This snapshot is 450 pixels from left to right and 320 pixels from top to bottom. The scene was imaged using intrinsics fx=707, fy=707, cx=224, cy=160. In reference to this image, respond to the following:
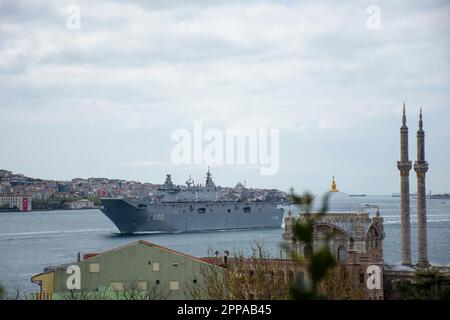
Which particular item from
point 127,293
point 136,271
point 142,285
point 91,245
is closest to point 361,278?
point 142,285

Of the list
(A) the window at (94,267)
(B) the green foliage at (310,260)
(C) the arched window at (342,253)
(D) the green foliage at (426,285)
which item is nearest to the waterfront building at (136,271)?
(A) the window at (94,267)

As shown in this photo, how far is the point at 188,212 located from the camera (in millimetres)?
62750

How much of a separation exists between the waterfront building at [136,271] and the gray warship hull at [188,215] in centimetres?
4218

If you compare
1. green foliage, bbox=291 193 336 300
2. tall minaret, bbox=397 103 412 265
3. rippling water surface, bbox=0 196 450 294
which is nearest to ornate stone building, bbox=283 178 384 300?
tall minaret, bbox=397 103 412 265

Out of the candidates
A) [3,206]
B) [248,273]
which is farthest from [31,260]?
[3,206]

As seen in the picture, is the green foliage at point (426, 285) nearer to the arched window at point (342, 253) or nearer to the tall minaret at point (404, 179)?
the arched window at point (342, 253)

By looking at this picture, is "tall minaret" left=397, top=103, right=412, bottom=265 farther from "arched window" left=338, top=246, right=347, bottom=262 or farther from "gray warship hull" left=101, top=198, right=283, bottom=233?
"gray warship hull" left=101, top=198, right=283, bottom=233

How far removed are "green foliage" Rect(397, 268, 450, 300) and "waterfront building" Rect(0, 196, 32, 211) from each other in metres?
103

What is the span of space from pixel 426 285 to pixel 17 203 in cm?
10657

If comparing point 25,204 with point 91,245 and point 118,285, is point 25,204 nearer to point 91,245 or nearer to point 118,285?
point 91,245

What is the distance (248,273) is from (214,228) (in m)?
51.4
